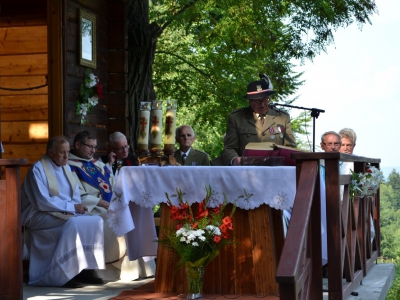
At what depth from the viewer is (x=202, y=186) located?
6234mm

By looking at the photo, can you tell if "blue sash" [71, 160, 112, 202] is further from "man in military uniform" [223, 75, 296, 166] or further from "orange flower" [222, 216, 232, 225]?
"orange flower" [222, 216, 232, 225]

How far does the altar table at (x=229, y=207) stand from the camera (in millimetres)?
6141

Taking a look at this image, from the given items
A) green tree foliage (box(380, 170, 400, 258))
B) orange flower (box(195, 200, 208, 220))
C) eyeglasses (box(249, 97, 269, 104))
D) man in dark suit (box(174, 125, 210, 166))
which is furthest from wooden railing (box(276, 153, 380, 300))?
green tree foliage (box(380, 170, 400, 258))

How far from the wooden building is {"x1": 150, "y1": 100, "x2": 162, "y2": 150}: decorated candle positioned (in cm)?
262

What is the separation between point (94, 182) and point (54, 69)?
1.53 metres

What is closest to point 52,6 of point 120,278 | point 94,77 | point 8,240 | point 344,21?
point 94,77

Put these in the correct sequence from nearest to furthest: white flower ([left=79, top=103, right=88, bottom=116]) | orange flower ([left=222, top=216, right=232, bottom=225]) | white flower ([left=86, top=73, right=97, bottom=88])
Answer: orange flower ([left=222, top=216, right=232, bottom=225]) → white flower ([left=79, top=103, right=88, bottom=116]) → white flower ([left=86, top=73, right=97, bottom=88])

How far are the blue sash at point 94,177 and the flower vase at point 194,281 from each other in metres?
2.60

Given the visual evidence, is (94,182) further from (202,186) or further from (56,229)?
(202,186)

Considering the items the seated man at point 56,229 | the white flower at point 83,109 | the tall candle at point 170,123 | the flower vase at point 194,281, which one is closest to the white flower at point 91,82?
the white flower at point 83,109

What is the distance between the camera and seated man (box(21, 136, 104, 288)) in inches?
291

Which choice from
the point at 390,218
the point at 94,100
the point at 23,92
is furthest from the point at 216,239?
the point at 390,218

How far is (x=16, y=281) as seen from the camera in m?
5.84

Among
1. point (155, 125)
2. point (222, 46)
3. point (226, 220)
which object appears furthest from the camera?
point (222, 46)
